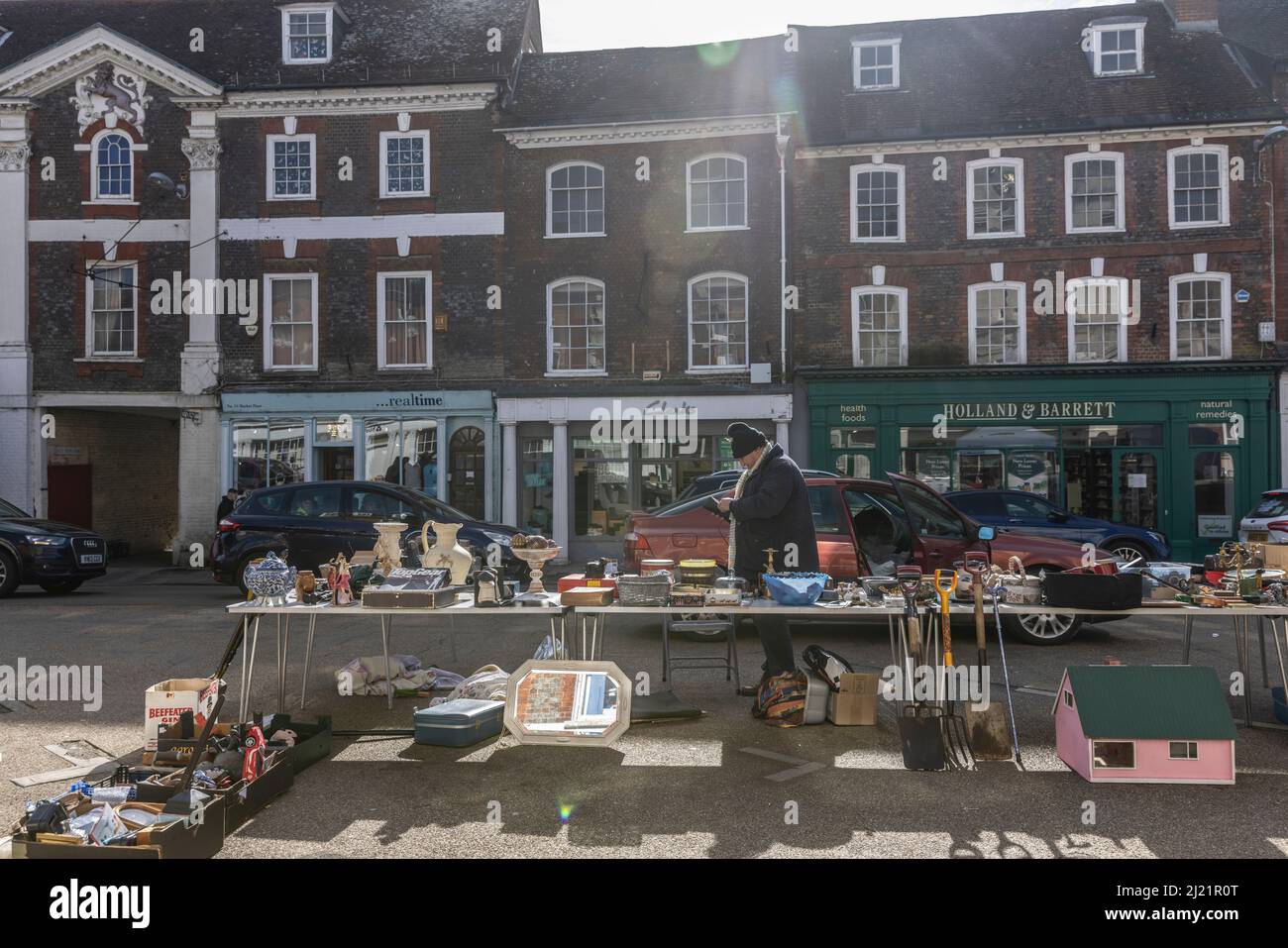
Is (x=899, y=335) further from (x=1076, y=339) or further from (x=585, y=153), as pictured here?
(x=585, y=153)

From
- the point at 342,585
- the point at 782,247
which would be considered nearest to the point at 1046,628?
the point at 342,585

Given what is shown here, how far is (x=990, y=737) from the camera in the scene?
595 cm

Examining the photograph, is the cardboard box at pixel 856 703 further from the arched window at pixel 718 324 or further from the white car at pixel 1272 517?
the arched window at pixel 718 324

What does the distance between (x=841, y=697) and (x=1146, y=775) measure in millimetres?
2030

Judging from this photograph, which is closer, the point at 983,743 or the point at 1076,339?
the point at 983,743

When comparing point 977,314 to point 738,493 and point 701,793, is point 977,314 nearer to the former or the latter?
point 738,493

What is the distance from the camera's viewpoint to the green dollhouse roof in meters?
5.42

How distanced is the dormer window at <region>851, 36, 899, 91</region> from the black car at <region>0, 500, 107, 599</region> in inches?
741

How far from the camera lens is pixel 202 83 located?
20984 mm

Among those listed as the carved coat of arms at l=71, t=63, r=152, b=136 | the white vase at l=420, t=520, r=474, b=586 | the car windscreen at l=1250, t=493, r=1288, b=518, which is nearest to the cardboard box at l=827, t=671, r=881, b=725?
the white vase at l=420, t=520, r=474, b=586

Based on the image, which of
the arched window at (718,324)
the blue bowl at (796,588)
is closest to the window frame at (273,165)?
the arched window at (718,324)

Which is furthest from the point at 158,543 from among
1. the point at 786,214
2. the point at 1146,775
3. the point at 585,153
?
the point at 1146,775

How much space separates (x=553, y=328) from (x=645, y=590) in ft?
49.9

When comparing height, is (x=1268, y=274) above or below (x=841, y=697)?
above
